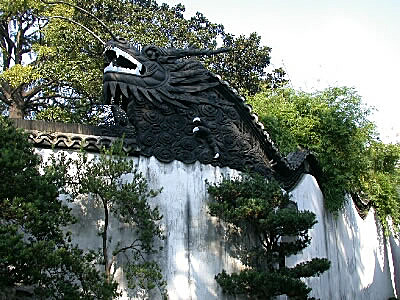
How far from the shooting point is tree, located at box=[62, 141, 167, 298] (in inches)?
224

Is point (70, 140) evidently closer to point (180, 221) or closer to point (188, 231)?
point (180, 221)

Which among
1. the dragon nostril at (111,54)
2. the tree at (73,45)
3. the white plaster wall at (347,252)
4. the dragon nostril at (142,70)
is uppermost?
the tree at (73,45)

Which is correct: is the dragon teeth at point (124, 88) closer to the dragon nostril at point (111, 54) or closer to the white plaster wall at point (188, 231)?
the dragon nostril at point (111, 54)

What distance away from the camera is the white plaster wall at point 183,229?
6.40m

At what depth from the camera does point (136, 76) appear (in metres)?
7.14

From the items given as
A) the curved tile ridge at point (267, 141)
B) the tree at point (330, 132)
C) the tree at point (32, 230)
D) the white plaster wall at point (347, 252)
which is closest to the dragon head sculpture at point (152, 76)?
the curved tile ridge at point (267, 141)

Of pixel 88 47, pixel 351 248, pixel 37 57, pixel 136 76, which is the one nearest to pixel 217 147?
pixel 136 76

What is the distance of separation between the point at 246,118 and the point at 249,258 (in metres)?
2.16

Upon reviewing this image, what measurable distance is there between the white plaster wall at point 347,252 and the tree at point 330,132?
0.49 metres

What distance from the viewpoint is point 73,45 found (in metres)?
14.5

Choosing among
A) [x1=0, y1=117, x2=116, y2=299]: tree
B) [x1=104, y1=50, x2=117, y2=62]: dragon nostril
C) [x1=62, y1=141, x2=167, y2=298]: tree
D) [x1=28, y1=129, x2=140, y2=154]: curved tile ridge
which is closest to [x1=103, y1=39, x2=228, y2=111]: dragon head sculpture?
[x1=104, y1=50, x2=117, y2=62]: dragon nostril

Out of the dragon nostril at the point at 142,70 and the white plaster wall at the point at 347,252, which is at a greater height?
the dragon nostril at the point at 142,70

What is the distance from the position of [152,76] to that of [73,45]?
26.4 ft

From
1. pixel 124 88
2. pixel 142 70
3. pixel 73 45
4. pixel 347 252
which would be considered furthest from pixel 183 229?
pixel 73 45
